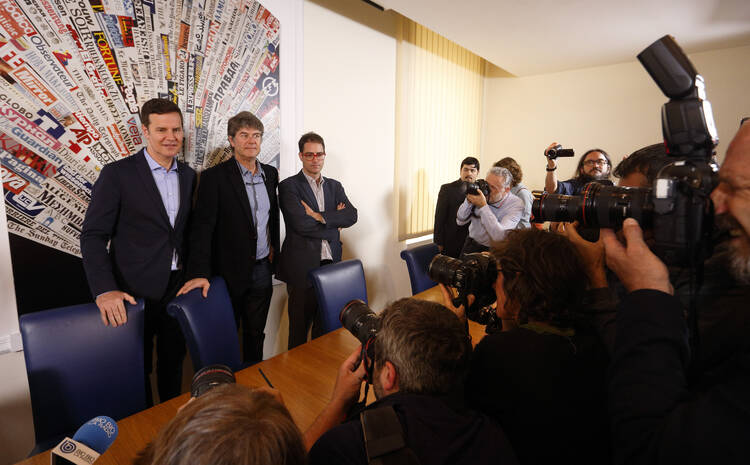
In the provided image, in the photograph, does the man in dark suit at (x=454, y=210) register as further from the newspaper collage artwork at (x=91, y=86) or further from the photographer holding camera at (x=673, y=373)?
the photographer holding camera at (x=673, y=373)

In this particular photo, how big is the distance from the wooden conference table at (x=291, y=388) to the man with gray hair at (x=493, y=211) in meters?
1.01

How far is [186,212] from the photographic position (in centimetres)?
A: 206

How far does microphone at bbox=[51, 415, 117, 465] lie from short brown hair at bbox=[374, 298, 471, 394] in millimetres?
583

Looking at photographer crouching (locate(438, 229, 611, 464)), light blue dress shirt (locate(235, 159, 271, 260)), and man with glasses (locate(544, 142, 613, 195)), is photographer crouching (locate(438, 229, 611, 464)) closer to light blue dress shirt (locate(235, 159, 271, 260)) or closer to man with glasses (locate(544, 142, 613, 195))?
light blue dress shirt (locate(235, 159, 271, 260))

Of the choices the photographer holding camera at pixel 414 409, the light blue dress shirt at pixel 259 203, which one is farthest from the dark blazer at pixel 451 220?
the photographer holding camera at pixel 414 409

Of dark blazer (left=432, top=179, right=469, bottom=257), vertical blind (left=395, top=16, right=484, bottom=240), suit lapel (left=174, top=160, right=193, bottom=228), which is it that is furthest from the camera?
vertical blind (left=395, top=16, right=484, bottom=240)

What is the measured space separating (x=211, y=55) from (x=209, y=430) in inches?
97.9

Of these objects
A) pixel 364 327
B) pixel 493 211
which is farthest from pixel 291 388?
pixel 493 211

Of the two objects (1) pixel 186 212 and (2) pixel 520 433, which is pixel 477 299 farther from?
(1) pixel 186 212

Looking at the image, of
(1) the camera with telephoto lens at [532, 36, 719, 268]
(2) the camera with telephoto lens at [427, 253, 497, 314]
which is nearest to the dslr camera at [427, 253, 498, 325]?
(2) the camera with telephoto lens at [427, 253, 497, 314]

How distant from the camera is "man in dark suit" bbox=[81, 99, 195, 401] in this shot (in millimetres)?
1765

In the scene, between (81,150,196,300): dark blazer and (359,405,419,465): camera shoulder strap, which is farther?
(81,150,196,300): dark blazer

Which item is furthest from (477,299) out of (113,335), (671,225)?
(113,335)

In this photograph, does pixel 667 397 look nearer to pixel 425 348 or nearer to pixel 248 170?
pixel 425 348
